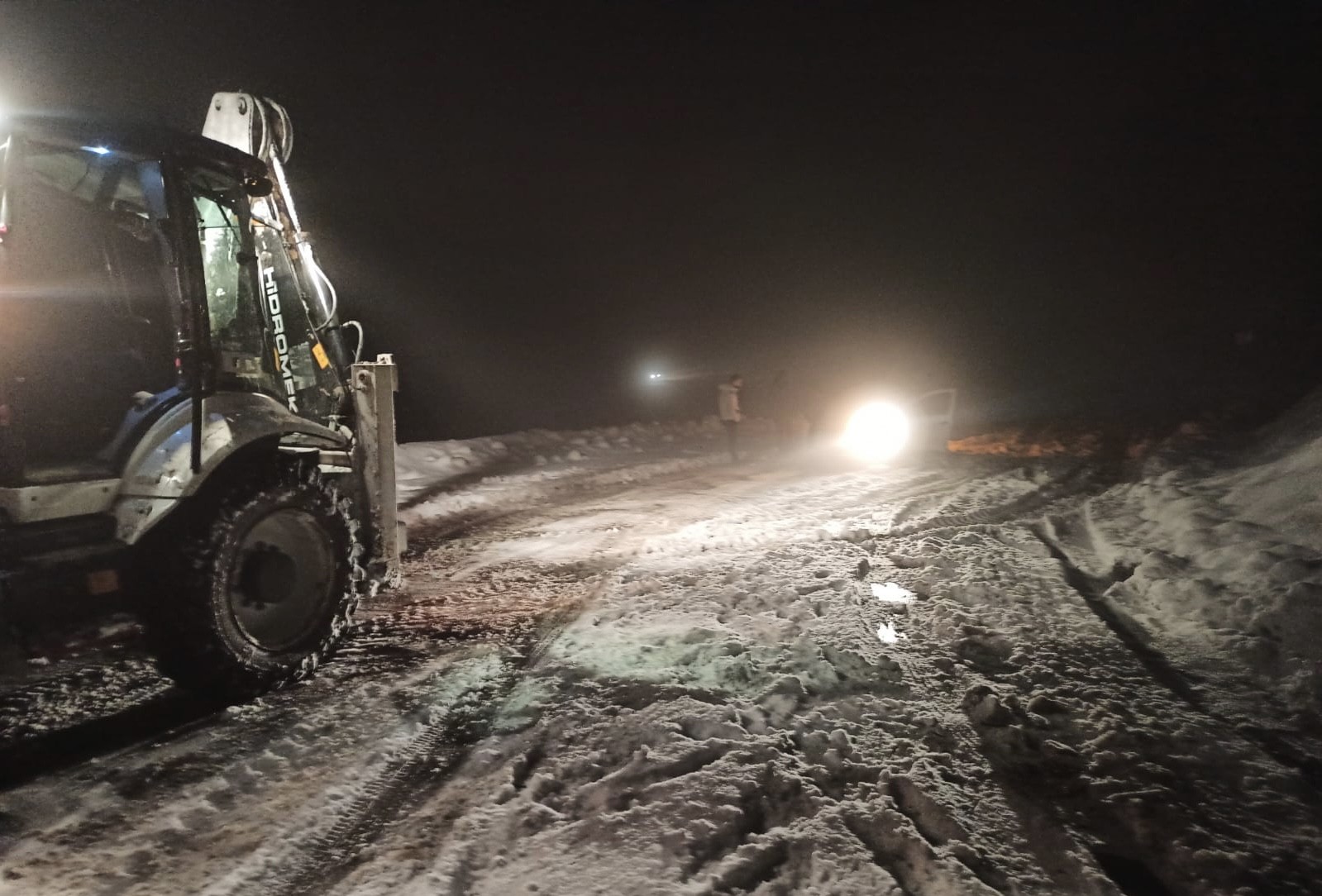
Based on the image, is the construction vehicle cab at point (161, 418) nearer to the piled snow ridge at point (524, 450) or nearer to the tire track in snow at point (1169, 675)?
the tire track in snow at point (1169, 675)

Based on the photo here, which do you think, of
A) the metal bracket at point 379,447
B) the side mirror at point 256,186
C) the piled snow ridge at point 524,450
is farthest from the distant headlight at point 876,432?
the side mirror at point 256,186

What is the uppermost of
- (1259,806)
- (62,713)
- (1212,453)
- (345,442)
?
(345,442)

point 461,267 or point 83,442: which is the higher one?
point 461,267

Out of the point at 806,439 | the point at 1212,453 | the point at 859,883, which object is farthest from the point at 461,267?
the point at 859,883

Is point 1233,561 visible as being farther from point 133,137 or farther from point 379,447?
point 133,137

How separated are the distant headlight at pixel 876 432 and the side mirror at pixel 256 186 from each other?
11642mm

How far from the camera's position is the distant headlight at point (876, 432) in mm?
15383

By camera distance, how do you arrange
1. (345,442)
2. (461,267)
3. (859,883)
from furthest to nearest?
1. (461,267)
2. (345,442)
3. (859,883)

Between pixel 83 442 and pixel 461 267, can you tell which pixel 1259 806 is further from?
pixel 461 267

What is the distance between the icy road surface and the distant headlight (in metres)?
8.25

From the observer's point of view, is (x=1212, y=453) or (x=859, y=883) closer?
(x=859, y=883)

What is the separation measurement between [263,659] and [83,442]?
1.52 meters

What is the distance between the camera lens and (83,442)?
3975mm

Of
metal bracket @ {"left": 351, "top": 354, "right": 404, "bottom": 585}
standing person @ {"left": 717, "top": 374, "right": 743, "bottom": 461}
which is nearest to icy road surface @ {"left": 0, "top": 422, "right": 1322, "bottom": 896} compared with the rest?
metal bracket @ {"left": 351, "top": 354, "right": 404, "bottom": 585}
